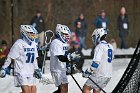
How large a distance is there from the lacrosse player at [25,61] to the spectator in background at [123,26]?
9840 millimetres

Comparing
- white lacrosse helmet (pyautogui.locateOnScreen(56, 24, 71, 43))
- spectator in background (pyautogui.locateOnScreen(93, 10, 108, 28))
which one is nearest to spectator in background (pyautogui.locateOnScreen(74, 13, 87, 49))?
spectator in background (pyautogui.locateOnScreen(93, 10, 108, 28))

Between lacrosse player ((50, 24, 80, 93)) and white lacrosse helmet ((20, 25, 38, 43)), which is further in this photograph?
lacrosse player ((50, 24, 80, 93))

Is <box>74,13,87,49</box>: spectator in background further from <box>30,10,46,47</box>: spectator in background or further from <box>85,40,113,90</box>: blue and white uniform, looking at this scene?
<box>85,40,113,90</box>: blue and white uniform

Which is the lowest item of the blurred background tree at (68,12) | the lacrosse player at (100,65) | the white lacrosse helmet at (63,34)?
the lacrosse player at (100,65)

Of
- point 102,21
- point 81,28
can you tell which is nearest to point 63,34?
point 102,21

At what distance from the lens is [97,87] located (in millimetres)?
12211

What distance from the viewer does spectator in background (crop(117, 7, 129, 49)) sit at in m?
21.8

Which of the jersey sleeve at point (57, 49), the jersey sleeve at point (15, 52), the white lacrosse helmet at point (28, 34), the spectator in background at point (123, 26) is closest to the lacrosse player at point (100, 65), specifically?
the jersey sleeve at point (57, 49)

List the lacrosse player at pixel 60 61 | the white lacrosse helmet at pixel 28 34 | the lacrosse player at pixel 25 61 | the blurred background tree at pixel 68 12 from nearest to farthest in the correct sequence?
the lacrosse player at pixel 25 61 < the white lacrosse helmet at pixel 28 34 < the lacrosse player at pixel 60 61 < the blurred background tree at pixel 68 12

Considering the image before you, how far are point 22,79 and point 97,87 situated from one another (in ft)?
4.36

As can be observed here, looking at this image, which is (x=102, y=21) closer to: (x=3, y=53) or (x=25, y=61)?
(x=3, y=53)

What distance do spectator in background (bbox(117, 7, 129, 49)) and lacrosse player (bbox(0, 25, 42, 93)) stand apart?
9.84 metres

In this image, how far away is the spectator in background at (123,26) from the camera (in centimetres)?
2178

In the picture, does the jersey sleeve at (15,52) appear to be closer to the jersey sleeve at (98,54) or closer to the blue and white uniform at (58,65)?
the blue and white uniform at (58,65)
